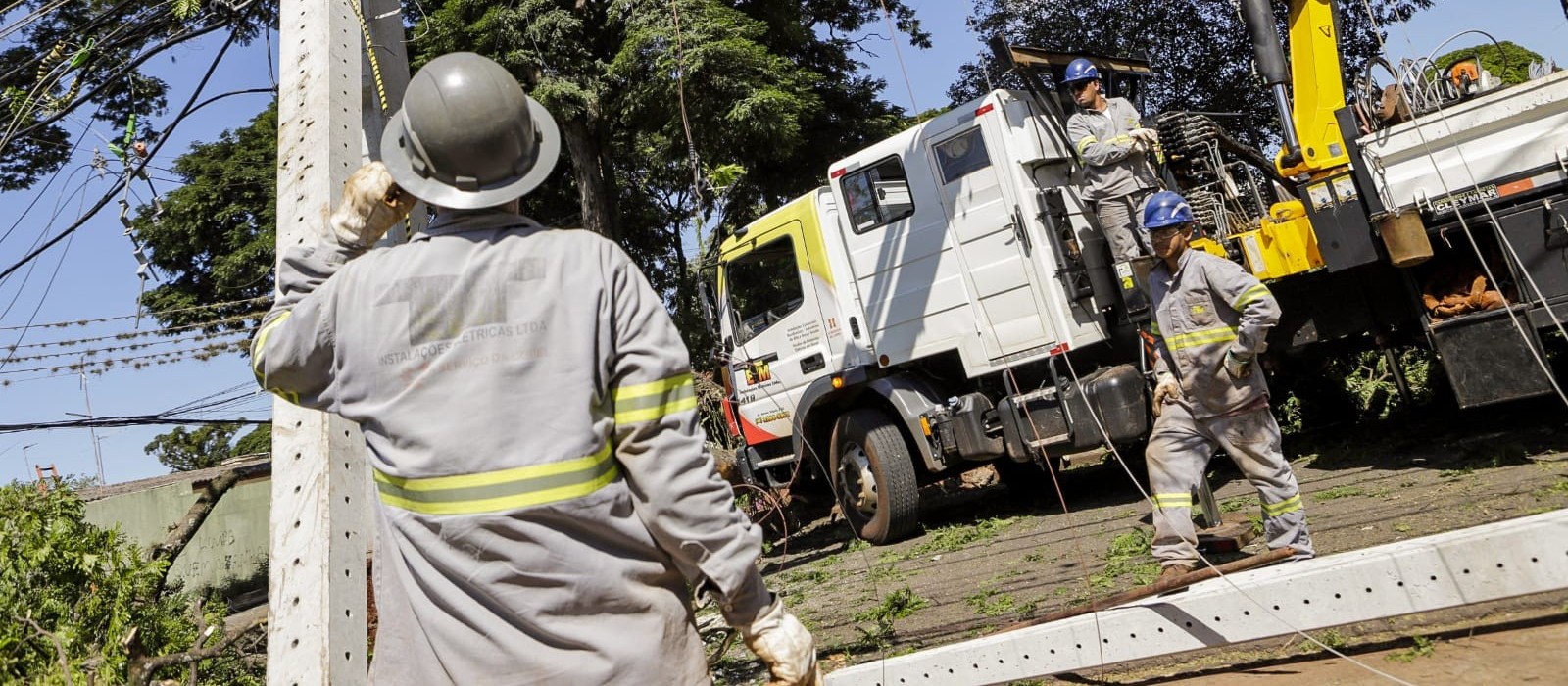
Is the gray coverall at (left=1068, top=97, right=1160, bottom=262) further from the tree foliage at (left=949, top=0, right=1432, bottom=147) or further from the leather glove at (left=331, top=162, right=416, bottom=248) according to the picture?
the tree foliage at (left=949, top=0, right=1432, bottom=147)

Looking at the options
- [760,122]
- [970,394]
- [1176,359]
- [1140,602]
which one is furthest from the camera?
[760,122]

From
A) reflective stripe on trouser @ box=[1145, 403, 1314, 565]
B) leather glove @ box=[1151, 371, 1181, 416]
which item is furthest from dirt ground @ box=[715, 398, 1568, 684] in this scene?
leather glove @ box=[1151, 371, 1181, 416]

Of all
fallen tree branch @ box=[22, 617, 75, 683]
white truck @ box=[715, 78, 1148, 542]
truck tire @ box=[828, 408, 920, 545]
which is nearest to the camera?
fallen tree branch @ box=[22, 617, 75, 683]

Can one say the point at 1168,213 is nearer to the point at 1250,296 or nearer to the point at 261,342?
the point at 1250,296

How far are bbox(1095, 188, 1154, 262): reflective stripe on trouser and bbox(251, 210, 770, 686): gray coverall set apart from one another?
5953mm

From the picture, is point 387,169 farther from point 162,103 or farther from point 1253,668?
point 162,103

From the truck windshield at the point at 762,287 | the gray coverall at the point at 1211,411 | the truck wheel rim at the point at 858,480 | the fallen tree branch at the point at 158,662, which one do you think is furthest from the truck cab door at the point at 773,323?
the fallen tree branch at the point at 158,662

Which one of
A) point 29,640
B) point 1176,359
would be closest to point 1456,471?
point 1176,359

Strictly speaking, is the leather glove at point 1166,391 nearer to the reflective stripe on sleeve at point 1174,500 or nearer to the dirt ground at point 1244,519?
the reflective stripe on sleeve at point 1174,500

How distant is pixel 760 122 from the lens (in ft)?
39.1

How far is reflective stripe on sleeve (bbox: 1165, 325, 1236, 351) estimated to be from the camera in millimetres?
4914

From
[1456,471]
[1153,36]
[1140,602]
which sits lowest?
[1456,471]

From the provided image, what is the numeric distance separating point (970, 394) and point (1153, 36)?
540 inches

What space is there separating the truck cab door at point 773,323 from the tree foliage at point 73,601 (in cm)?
526
